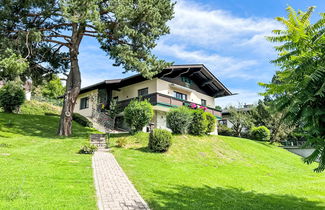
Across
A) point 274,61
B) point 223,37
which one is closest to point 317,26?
point 274,61

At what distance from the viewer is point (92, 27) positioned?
20.2 meters

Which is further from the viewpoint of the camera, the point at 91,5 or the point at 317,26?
the point at 91,5

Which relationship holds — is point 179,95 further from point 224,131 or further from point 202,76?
point 224,131

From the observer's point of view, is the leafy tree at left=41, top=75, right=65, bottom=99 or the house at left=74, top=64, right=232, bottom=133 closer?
the house at left=74, top=64, right=232, bottom=133

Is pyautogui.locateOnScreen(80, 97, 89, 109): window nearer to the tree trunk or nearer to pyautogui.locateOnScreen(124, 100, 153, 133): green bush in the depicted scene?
the tree trunk

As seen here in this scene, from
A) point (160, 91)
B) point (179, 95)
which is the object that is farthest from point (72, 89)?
point (179, 95)

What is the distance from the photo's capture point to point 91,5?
17375mm

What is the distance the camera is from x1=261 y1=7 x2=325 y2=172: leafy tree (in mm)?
4598

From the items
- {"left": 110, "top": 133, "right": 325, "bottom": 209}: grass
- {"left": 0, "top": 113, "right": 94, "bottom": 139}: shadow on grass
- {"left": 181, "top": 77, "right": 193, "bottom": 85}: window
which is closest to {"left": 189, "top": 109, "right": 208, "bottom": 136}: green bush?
{"left": 110, "top": 133, "right": 325, "bottom": 209}: grass

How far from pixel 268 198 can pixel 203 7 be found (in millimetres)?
9657

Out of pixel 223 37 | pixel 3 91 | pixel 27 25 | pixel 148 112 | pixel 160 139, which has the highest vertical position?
pixel 27 25

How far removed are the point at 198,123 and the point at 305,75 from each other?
18.2m

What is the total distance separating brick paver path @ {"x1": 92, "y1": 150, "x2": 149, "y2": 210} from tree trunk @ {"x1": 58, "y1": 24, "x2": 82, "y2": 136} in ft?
34.7

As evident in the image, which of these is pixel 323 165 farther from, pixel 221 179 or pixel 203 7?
pixel 203 7
